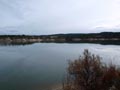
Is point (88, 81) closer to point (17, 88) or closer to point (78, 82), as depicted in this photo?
point (78, 82)

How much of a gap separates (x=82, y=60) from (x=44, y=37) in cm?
18010

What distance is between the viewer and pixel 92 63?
32.7 feet

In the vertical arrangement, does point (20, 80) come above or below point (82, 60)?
below

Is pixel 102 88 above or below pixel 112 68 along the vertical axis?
below

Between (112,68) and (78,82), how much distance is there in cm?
201

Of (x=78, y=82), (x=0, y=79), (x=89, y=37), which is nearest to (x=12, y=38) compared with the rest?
(x=89, y=37)

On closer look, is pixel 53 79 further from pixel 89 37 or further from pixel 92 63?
pixel 89 37

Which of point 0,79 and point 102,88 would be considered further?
point 0,79

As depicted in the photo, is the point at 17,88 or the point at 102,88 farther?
the point at 17,88

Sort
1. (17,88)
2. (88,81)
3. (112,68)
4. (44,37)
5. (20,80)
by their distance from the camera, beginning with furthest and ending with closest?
(44,37), (20,80), (17,88), (112,68), (88,81)

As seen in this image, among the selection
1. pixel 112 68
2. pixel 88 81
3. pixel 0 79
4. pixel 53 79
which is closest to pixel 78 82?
pixel 88 81

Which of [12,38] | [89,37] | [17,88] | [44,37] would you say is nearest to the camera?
[17,88]

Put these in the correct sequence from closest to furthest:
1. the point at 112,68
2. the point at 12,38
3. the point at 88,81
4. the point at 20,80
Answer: the point at 88,81 → the point at 112,68 → the point at 20,80 → the point at 12,38

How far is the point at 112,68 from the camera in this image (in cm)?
1061
